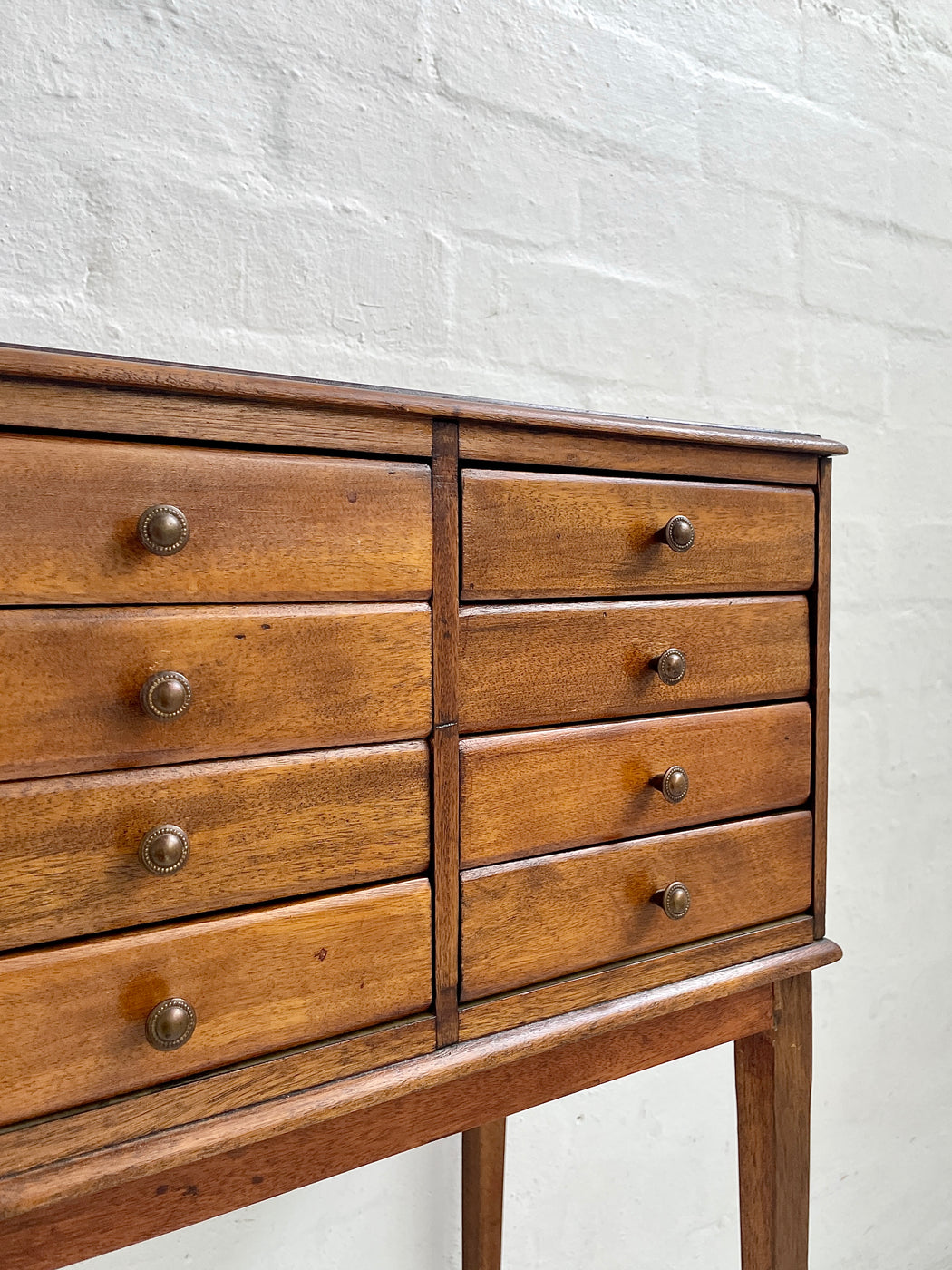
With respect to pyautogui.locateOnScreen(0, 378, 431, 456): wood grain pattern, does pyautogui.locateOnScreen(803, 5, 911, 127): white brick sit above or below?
above

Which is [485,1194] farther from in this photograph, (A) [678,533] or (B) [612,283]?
(B) [612,283]

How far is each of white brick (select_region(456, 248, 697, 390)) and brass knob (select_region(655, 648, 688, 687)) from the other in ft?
1.91

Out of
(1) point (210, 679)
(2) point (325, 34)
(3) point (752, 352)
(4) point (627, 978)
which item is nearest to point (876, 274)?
(3) point (752, 352)

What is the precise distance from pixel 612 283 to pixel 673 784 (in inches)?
31.3

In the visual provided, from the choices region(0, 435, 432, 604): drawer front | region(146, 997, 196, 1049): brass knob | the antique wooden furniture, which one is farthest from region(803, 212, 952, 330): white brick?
region(146, 997, 196, 1049): brass knob

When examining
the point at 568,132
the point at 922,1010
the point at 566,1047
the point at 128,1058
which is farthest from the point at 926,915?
the point at 128,1058

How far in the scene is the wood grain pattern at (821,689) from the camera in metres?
0.94

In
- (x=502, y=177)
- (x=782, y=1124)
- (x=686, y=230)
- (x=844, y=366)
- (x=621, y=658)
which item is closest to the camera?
(x=621, y=658)

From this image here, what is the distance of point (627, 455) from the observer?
2.67ft

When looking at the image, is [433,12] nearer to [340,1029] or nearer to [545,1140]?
[340,1029]

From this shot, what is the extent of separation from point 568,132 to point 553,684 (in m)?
0.87

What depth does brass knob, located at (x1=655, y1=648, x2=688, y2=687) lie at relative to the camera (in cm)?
82

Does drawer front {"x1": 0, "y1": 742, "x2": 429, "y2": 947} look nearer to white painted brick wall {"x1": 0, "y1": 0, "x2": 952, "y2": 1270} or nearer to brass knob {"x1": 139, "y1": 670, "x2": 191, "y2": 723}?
brass knob {"x1": 139, "y1": 670, "x2": 191, "y2": 723}

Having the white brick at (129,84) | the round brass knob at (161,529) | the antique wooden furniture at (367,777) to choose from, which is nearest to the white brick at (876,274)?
the antique wooden furniture at (367,777)
